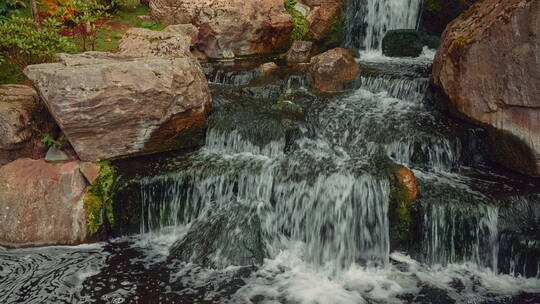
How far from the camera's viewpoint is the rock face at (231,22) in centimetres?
1398

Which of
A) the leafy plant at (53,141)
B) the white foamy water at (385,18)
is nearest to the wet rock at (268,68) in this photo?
the white foamy water at (385,18)

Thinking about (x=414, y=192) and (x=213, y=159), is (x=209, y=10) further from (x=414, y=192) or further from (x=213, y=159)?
(x=414, y=192)

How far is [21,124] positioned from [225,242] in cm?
433

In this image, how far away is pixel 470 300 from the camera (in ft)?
18.7

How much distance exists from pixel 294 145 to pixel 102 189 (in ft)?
12.2

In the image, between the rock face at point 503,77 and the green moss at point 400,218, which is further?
the rock face at point 503,77

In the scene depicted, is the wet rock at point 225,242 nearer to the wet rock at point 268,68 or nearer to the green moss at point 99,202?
the green moss at point 99,202

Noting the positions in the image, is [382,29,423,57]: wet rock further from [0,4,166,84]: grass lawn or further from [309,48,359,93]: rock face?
[0,4,166,84]: grass lawn

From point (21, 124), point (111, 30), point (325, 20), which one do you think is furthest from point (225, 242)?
point (325, 20)

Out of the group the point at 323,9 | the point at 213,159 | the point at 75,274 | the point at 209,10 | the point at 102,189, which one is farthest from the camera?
the point at 323,9

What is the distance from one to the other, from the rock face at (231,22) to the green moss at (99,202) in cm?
766

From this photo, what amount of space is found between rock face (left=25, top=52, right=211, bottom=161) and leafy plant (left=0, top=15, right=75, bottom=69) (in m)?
1.40

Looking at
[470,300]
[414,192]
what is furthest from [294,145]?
[470,300]

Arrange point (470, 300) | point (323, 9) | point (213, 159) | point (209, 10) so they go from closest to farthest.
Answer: point (470, 300), point (213, 159), point (209, 10), point (323, 9)
